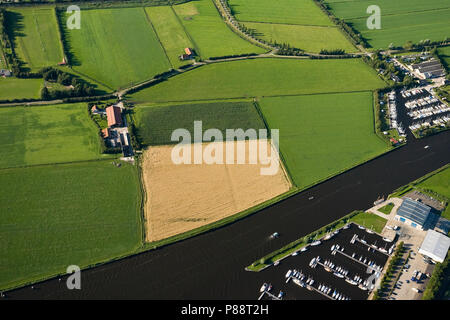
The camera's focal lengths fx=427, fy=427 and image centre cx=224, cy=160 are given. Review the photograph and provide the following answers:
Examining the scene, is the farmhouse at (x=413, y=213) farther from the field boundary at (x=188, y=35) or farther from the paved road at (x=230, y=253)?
the field boundary at (x=188, y=35)

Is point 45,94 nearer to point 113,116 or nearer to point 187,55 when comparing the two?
point 113,116

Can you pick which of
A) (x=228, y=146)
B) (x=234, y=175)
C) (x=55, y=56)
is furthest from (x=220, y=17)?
(x=234, y=175)

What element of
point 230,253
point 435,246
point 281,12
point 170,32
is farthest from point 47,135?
point 281,12

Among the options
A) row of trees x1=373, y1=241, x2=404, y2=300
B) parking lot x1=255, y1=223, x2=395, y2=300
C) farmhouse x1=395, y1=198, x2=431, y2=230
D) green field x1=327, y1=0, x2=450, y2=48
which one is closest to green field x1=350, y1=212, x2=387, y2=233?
parking lot x1=255, y1=223, x2=395, y2=300

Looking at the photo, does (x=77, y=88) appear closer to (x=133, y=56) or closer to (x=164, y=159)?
(x=133, y=56)
